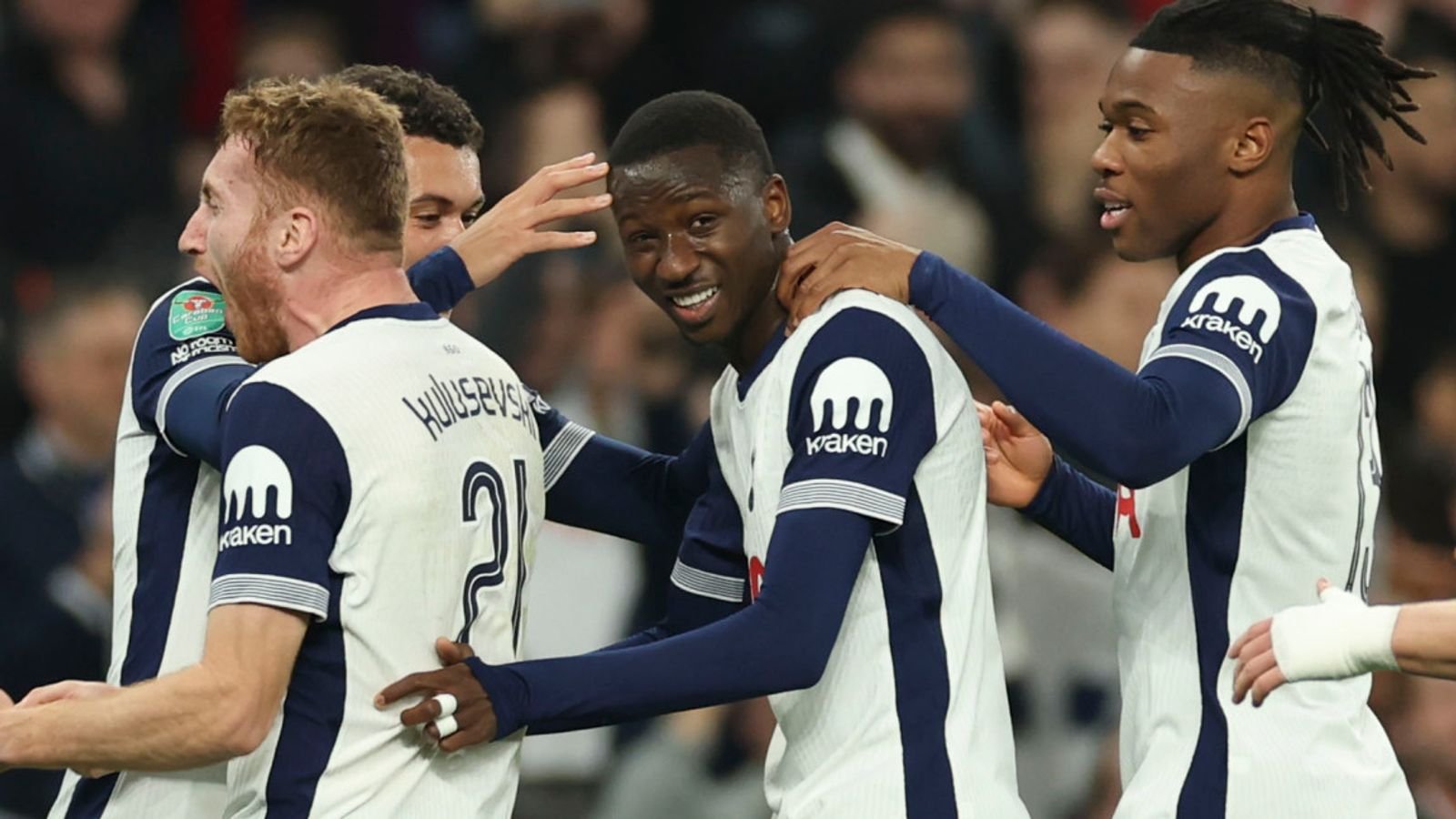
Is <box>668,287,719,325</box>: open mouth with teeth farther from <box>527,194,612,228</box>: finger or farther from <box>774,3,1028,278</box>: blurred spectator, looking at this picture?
<box>774,3,1028,278</box>: blurred spectator

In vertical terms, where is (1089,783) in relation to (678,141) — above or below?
below

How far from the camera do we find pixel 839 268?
3529mm

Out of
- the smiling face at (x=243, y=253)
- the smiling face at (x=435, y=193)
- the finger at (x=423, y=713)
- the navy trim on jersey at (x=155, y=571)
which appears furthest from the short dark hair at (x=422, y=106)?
the finger at (x=423, y=713)

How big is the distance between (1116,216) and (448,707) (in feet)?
5.11

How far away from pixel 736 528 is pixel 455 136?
113 centimetres

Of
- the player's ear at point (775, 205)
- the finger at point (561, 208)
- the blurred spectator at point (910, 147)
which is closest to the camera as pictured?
the player's ear at point (775, 205)

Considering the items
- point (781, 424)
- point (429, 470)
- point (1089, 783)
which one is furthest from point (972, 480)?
point (1089, 783)

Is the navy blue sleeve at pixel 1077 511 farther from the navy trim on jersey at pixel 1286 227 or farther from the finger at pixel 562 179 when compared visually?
the finger at pixel 562 179

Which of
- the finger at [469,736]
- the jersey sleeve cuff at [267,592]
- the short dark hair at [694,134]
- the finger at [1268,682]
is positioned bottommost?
the finger at [1268,682]

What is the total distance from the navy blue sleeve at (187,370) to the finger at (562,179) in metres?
0.69

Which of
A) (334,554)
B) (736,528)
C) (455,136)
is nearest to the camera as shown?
(334,554)

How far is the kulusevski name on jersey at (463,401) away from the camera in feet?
10.8

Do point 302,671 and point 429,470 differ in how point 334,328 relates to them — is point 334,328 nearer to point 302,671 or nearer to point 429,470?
point 429,470

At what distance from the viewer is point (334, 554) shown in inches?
125
